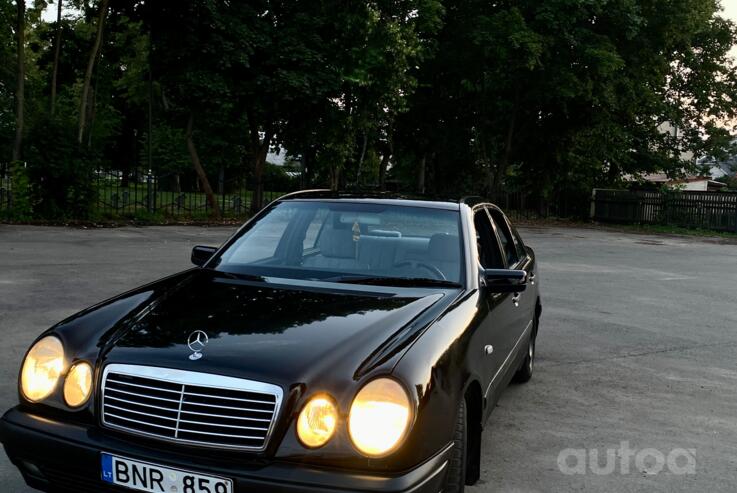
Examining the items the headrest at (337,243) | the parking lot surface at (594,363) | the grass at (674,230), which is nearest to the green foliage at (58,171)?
the parking lot surface at (594,363)

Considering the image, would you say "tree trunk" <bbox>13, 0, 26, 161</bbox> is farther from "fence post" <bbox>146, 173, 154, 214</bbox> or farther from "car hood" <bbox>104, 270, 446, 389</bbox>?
"car hood" <bbox>104, 270, 446, 389</bbox>

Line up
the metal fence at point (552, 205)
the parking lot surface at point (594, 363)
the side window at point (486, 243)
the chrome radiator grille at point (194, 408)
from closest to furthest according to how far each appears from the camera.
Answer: the chrome radiator grille at point (194, 408) → the parking lot surface at point (594, 363) → the side window at point (486, 243) → the metal fence at point (552, 205)

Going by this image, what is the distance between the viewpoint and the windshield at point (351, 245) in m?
4.16

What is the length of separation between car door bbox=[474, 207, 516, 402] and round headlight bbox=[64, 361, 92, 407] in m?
1.85

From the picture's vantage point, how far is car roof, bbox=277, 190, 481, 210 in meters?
4.66

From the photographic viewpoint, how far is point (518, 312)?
5059 mm

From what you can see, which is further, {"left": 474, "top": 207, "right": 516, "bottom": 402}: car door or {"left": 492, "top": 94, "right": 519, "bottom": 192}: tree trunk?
{"left": 492, "top": 94, "right": 519, "bottom": 192}: tree trunk

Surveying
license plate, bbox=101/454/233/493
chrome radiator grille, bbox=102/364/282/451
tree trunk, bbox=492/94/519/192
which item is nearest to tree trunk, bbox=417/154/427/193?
tree trunk, bbox=492/94/519/192

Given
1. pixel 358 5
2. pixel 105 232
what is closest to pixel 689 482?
pixel 105 232

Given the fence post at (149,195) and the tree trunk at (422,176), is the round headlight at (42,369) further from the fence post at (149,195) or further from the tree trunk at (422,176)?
the tree trunk at (422,176)

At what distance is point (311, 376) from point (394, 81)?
22.8 metres

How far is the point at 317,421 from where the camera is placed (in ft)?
9.00

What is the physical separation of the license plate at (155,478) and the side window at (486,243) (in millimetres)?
2279

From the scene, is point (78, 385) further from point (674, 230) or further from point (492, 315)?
point (674, 230)
